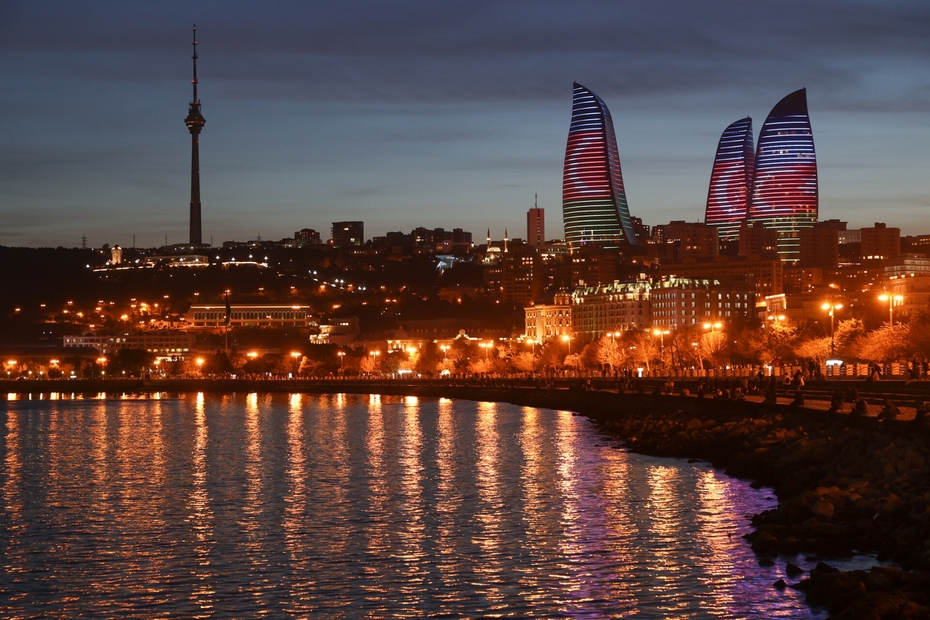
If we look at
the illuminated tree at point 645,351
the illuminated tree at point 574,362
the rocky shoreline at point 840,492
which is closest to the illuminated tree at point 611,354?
the illuminated tree at point 645,351

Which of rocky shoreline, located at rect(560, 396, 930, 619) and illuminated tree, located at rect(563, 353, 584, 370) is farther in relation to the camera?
illuminated tree, located at rect(563, 353, 584, 370)

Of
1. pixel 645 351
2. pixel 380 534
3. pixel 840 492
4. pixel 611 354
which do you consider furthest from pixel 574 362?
pixel 840 492

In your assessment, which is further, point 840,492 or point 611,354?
point 611,354

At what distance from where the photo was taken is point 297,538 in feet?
83.7

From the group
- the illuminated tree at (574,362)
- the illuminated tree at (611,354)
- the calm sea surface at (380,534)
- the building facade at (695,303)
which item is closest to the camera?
the calm sea surface at (380,534)

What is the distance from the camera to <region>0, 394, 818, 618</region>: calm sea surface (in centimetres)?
1980

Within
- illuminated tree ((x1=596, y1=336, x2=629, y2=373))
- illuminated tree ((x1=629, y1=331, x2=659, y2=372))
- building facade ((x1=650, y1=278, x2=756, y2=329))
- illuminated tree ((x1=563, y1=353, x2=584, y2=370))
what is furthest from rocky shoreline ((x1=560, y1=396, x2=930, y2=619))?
building facade ((x1=650, y1=278, x2=756, y2=329))

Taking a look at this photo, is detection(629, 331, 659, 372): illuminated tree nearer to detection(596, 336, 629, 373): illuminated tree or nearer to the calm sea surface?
detection(596, 336, 629, 373): illuminated tree

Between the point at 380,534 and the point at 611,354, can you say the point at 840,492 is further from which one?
the point at 611,354

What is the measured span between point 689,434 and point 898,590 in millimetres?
24939

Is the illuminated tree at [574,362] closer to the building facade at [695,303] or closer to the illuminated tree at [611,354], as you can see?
the illuminated tree at [611,354]

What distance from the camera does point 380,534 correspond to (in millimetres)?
25922

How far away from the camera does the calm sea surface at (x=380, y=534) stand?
19.8 meters

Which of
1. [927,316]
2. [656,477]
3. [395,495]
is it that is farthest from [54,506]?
[927,316]
